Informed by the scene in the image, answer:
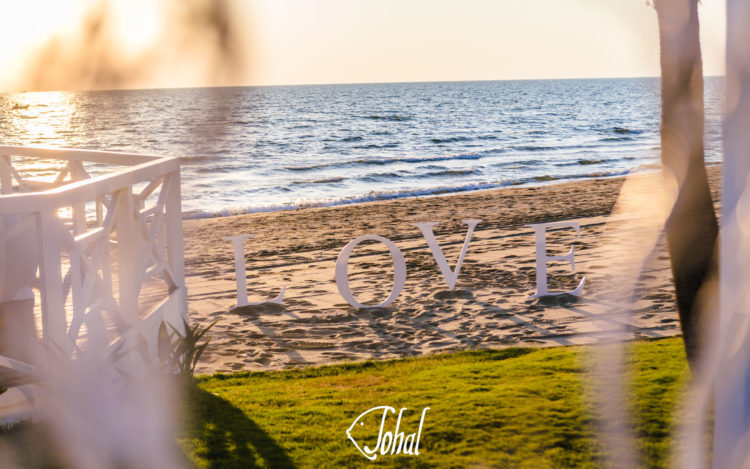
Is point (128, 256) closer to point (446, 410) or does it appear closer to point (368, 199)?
point (446, 410)

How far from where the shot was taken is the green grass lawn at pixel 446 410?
3.26m

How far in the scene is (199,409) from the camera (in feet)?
13.3

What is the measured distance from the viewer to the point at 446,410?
379cm

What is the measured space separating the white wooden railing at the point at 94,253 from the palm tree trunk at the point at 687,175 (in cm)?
261

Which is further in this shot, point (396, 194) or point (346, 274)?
point (396, 194)

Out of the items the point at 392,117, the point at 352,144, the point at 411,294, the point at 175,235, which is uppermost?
the point at 392,117

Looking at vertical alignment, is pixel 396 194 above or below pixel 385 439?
above

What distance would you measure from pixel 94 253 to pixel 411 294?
14.2 ft

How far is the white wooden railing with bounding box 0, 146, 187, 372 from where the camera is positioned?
3037 millimetres

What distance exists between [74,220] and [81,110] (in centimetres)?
4479

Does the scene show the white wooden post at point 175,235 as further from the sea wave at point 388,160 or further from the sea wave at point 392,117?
the sea wave at point 392,117

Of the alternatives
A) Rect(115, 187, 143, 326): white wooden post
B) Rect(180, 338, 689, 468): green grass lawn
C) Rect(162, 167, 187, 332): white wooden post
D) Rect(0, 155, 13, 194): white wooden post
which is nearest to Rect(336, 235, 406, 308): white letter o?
Rect(180, 338, 689, 468): green grass lawn

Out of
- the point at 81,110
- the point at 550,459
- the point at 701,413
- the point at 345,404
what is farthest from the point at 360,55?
the point at 81,110

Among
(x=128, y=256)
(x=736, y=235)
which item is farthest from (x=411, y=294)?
(x=736, y=235)
